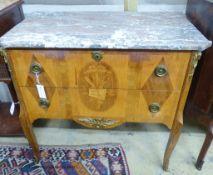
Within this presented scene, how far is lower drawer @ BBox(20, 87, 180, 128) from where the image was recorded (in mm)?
911

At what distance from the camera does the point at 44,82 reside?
89 cm

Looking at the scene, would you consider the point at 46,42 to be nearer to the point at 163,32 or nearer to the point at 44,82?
the point at 44,82

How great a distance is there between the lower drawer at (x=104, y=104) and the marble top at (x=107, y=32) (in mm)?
226

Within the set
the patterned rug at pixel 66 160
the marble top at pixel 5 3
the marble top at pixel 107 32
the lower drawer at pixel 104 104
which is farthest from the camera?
the patterned rug at pixel 66 160

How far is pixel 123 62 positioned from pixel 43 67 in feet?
1.07

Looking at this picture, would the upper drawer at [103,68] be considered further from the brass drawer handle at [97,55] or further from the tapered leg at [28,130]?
the tapered leg at [28,130]

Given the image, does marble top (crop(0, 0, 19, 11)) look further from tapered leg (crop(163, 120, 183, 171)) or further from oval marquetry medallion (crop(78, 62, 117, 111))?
tapered leg (crop(163, 120, 183, 171))

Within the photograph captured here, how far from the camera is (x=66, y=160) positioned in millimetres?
1287

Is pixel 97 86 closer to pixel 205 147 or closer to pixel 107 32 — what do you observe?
pixel 107 32

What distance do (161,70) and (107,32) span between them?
10.6 inches

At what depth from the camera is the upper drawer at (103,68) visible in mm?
794

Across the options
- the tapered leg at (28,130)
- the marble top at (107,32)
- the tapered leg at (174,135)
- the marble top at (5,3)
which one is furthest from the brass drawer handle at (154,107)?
the marble top at (5,3)

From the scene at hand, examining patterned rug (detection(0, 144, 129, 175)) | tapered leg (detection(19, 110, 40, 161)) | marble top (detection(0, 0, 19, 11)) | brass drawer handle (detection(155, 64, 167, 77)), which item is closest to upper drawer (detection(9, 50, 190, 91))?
brass drawer handle (detection(155, 64, 167, 77))

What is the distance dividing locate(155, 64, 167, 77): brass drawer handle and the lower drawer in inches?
3.9
